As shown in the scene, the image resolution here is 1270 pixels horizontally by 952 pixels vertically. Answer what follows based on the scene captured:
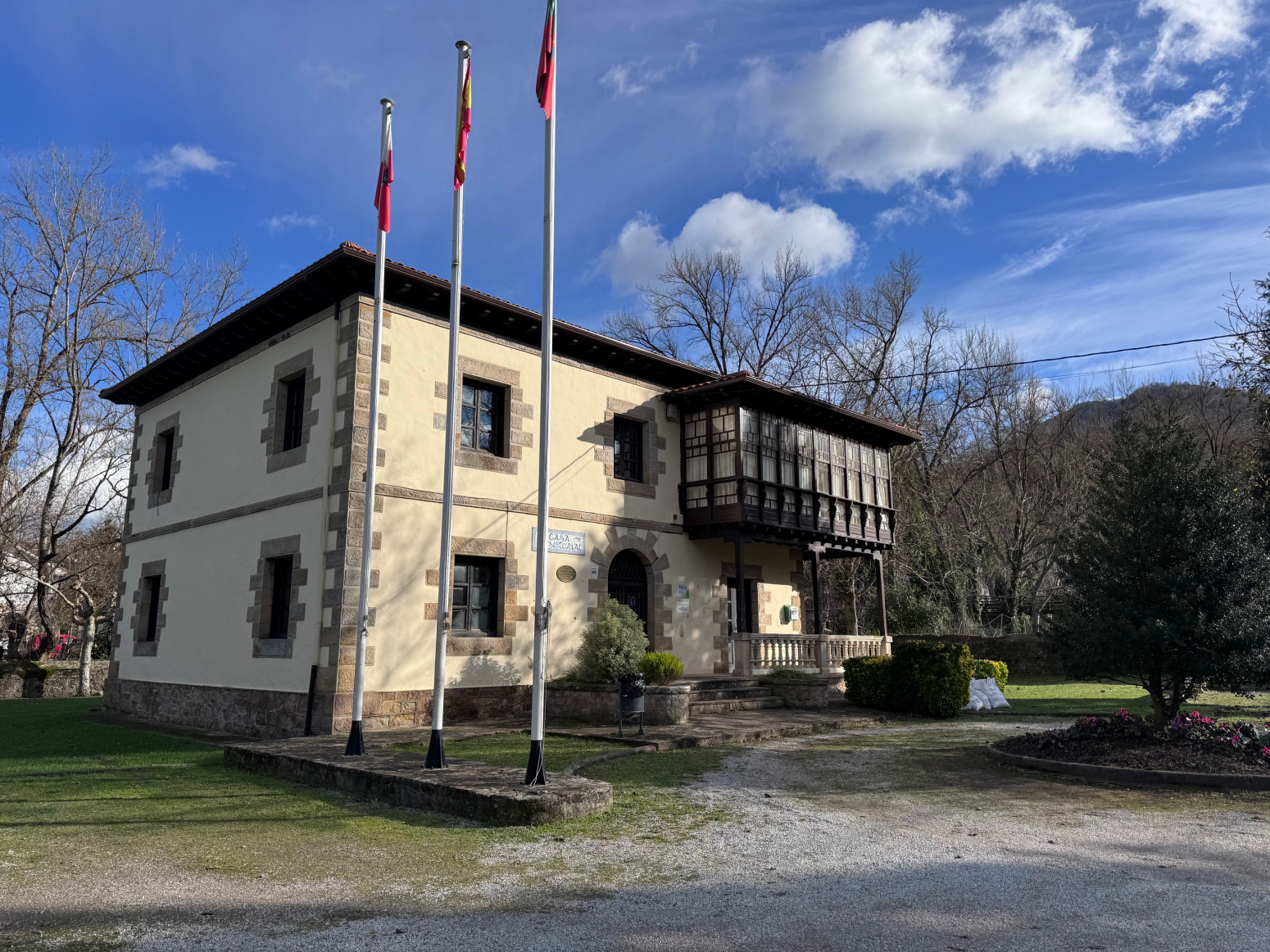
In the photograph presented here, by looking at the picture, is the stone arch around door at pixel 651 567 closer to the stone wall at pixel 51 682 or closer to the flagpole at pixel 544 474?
the flagpole at pixel 544 474

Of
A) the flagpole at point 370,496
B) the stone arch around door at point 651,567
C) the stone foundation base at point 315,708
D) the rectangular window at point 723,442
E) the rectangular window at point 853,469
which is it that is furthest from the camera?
the rectangular window at point 853,469

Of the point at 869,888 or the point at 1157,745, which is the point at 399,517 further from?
the point at 1157,745

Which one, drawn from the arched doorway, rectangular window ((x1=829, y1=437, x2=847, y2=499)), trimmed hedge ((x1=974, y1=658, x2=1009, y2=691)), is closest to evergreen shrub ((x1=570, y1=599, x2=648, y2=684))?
the arched doorway

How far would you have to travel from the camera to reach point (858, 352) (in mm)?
32844

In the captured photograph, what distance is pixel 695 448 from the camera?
1758 cm

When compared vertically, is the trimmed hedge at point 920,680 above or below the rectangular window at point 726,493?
below

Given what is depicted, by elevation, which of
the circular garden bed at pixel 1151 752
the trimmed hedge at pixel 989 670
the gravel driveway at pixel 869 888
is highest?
the trimmed hedge at pixel 989 670

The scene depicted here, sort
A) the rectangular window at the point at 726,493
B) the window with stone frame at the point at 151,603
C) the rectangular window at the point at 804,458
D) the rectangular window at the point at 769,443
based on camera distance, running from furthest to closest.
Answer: the rectangular window at the point at 804,458 → the window with stone frame at the point at 151,603 → the rectangular window at the point at 769,443 → the rectangular window at the point at 726,493

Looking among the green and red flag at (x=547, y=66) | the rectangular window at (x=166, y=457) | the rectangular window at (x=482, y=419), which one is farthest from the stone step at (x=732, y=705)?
the rectangular window at (x=166, y=457)

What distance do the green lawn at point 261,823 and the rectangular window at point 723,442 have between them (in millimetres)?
7075

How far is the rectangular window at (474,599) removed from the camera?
1377cm

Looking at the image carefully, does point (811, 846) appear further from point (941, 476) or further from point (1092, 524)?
point (941, 476)

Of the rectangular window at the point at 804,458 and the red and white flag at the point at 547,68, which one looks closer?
the red and white flag at the point at 547,68

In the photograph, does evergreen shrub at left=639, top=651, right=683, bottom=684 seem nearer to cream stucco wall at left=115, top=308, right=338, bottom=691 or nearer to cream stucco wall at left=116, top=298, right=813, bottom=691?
cream stucco wall at left=116, top=298, right=813, bottom=691
